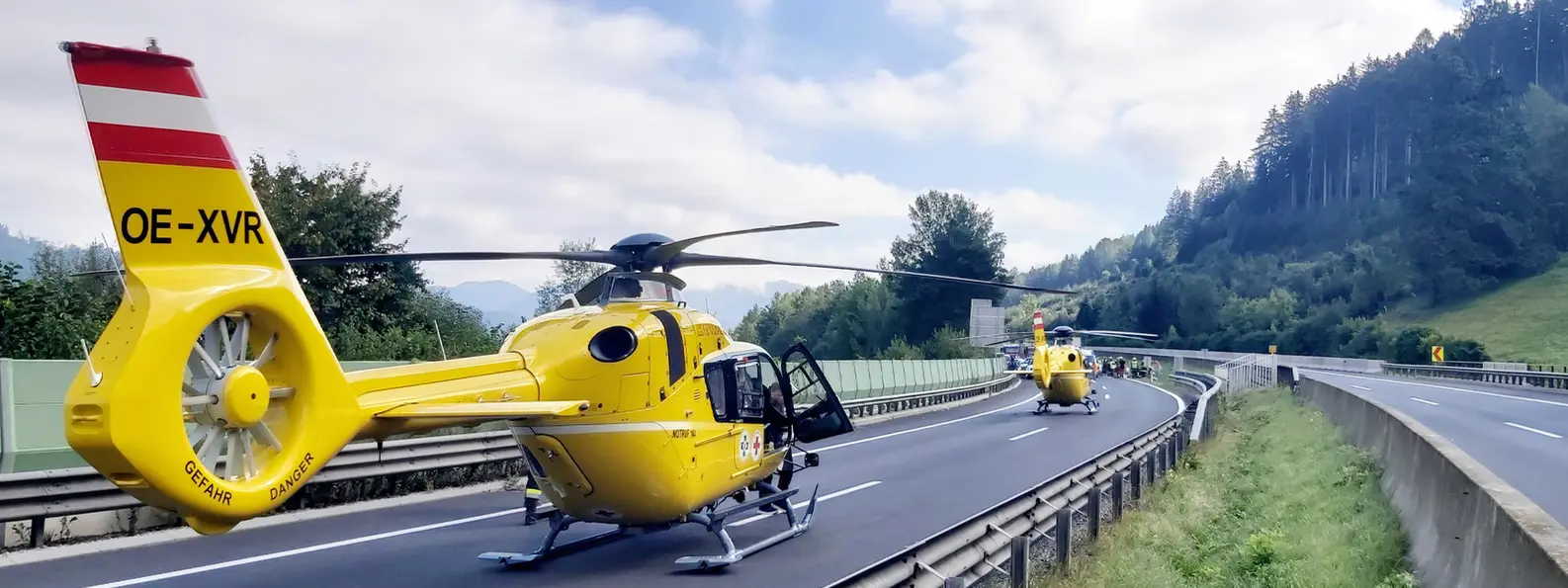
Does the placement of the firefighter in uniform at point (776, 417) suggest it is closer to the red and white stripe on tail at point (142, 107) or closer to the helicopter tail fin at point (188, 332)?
the helicopter tail fin at point (188, 332)

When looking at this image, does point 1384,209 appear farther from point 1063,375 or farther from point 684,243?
point 684,243

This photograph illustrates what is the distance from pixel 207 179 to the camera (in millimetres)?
5414

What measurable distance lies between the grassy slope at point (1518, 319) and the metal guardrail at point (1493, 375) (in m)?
10.0

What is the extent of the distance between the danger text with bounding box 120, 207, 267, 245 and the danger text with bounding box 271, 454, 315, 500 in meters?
1.21

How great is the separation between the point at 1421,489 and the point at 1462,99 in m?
104

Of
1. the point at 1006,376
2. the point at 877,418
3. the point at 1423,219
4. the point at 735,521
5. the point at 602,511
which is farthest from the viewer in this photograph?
the point at 1423,219

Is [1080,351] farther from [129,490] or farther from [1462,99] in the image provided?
[1462,99]

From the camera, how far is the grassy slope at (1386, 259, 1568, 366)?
2591 inches

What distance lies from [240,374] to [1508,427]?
→ 2371cm

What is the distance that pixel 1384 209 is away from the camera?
120125 millimetres

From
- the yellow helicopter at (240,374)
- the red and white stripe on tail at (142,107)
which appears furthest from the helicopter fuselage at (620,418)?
the red and white stripe on tail at (142,107)

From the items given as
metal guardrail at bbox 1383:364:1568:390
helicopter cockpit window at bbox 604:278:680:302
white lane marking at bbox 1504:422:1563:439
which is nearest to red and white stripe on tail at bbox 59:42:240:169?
helicopter cockpit window at bbox 604:278:680:302

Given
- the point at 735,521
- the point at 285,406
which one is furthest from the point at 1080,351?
the point at 285,406

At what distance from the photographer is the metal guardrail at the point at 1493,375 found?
121 ft
